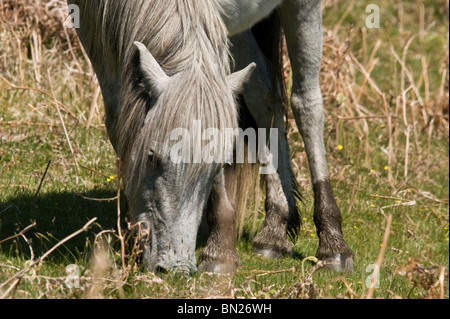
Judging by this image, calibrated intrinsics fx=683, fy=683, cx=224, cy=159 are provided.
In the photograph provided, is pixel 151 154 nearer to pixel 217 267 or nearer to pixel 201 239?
pixel 217 267

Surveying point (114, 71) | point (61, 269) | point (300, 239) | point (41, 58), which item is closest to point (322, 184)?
point (300, 239)

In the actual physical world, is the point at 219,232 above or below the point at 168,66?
below

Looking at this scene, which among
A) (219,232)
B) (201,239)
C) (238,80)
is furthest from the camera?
(201,239)

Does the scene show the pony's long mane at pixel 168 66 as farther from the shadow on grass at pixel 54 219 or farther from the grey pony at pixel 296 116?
the grey pony at pixel 296 116

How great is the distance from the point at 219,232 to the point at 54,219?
1.00 metres

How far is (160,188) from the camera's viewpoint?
339 centimetres

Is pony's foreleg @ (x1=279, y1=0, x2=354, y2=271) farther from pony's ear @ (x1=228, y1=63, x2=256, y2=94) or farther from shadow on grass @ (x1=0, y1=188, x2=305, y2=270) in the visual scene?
pony's ear @ (x1=228, y1=63, x2=256, y2=94)

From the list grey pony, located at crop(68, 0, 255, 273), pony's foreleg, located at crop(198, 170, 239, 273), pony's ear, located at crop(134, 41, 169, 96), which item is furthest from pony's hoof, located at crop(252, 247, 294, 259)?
pony's ear, located at crop(134, 41, 169, 96)

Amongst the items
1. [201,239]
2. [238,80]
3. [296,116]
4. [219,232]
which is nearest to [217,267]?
[219,232]

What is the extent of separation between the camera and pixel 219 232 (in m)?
4.23

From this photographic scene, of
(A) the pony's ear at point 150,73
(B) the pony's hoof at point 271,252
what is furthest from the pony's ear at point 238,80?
(B) the pony's hoof at point 271,252

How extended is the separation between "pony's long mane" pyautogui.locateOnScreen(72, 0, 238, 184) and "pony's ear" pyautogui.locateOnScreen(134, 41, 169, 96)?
43 mm

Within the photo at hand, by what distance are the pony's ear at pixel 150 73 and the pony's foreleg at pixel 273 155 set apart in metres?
1.76
